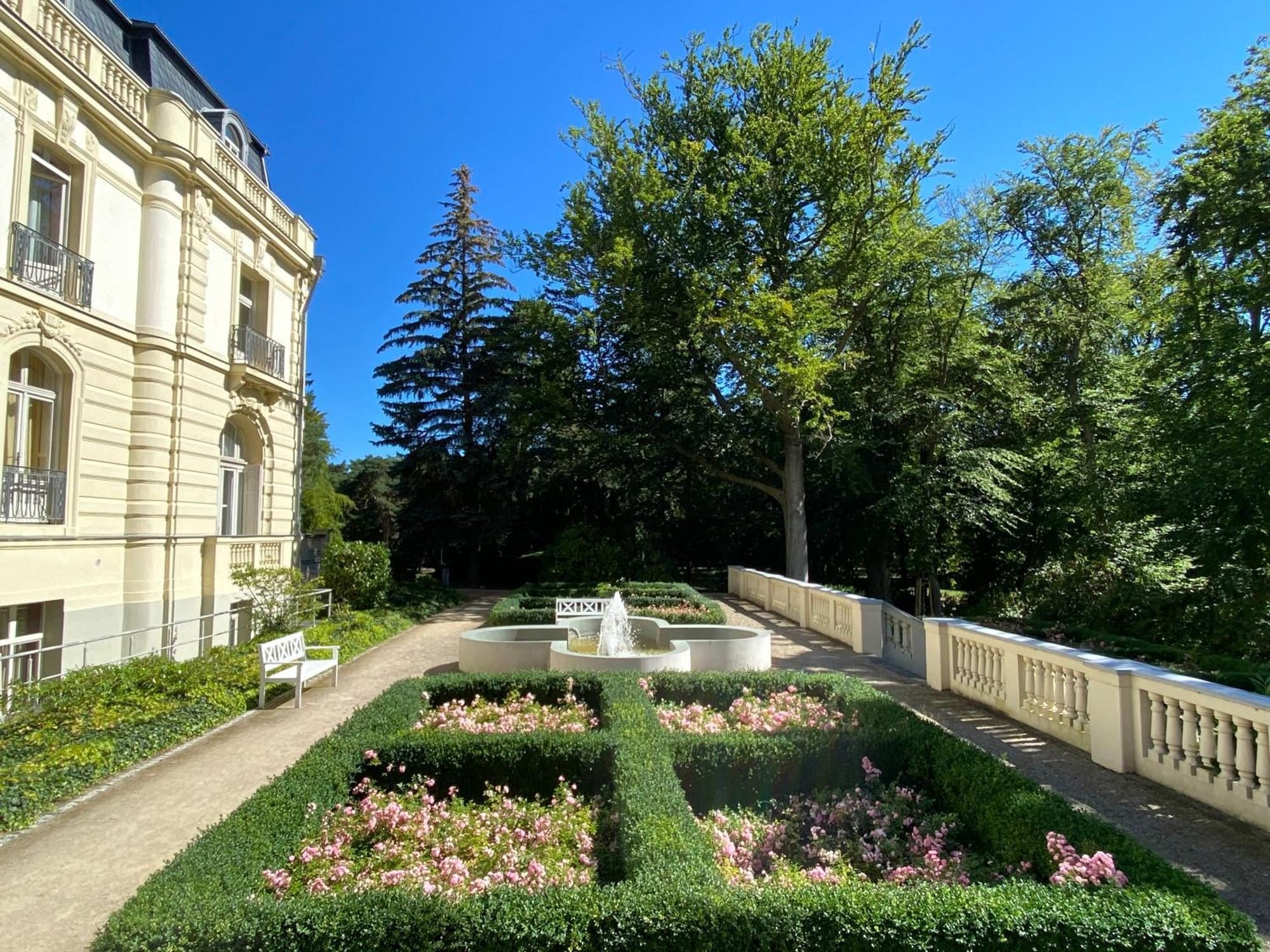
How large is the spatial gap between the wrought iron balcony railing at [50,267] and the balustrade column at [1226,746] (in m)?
14.6

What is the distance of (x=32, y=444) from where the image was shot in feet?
36.0

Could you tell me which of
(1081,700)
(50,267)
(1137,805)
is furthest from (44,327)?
(1137,805)

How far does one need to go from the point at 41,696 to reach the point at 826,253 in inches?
821

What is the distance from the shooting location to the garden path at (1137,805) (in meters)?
4.25

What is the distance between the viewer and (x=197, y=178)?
13680 mm

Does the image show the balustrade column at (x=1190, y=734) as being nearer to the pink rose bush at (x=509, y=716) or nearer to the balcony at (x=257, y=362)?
the pink rose bush at (x=509, y=716)

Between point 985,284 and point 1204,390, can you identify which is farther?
point 985,284

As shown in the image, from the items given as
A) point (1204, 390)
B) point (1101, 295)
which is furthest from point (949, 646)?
point (1101, 295)

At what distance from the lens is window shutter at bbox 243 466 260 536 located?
659 inches

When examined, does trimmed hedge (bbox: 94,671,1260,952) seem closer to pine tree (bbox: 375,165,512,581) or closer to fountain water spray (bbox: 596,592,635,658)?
fountain water spray (bbox: 596,592,635,658)

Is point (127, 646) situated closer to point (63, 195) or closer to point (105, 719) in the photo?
point (105, 719)

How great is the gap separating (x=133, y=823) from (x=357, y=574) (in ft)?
39.9

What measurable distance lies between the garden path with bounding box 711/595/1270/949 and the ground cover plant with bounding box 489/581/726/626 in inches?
208

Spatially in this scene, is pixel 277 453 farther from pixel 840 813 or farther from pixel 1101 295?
pixel 1101 295
